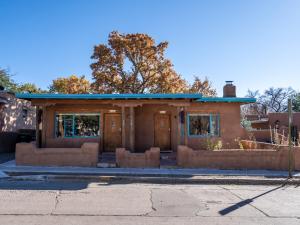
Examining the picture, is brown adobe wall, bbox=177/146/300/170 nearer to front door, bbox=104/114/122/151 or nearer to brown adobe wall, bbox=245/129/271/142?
front door, bbox=104/114/122/151

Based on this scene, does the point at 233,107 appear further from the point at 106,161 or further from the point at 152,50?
the point at 152,50

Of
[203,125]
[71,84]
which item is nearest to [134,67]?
[71,84]

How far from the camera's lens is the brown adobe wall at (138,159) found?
1539cm

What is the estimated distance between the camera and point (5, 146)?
2245 cm

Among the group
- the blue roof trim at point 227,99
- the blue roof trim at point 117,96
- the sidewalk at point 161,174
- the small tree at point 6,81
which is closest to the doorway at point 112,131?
the blue roof trim at point 117,96

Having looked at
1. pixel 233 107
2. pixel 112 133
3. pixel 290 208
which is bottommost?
pixel 290 208

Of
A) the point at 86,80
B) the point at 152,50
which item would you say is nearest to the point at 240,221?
the point at 152,50

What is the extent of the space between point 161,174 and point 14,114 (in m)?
Result: 15.7

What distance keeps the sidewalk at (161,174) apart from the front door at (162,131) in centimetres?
418

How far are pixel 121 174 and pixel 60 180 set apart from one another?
222 cm

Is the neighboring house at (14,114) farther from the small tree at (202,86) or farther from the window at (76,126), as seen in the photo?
the small tree at (202,86)

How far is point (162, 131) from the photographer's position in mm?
19219

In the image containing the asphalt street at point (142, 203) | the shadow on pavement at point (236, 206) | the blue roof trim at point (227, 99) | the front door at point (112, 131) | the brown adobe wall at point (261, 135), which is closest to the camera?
the asphalt street at point (142, 203)

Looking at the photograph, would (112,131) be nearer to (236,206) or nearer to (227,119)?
(227,119)
